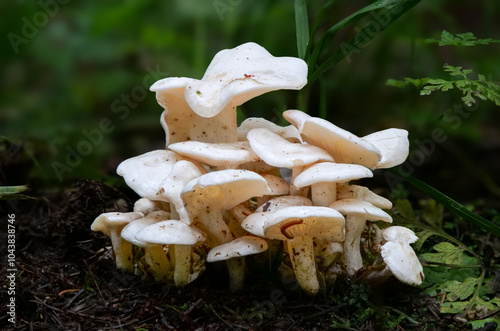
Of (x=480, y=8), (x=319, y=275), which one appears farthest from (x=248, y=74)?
(x=480, y=8)

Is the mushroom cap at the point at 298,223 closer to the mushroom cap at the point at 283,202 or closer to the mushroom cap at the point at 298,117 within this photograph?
the mushroom cap at the point at 283,202

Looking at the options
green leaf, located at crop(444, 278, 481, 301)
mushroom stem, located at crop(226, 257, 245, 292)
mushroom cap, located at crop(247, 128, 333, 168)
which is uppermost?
mushroom cap, located at crop(247, 128, 333, 168)

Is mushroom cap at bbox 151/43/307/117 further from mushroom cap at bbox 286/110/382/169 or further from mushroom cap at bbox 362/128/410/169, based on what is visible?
mushroom cap at bbox 362/128/410/169

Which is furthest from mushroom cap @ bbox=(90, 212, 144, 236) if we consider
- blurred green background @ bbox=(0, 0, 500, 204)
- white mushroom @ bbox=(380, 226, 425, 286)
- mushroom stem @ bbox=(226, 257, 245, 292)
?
blurred green background @ bbox=(0, 0, 500, 204)

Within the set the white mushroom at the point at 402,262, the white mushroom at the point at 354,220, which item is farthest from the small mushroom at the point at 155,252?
the white mushroom at the point at 402,262

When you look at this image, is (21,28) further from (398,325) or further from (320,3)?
(398,325)

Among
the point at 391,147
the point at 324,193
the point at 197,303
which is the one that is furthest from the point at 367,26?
the point at 197,303
